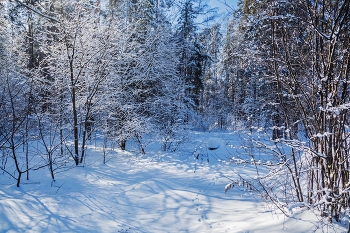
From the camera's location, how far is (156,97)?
9.04m

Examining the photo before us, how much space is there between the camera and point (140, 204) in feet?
13.3

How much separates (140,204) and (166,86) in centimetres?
619

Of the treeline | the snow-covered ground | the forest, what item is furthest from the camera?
the treeline

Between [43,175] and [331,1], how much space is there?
620 cm

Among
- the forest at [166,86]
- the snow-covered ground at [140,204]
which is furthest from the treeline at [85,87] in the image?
the snow-covered ground at [140,204]

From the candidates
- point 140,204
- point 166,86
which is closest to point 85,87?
point 166,86

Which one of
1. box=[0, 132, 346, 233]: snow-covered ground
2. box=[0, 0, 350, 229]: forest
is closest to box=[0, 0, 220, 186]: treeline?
box=[0, 0, 350, 229]: forest

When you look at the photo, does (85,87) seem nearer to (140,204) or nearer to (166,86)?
(166,86)

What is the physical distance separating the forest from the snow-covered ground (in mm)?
299

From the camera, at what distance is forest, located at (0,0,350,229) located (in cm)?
245

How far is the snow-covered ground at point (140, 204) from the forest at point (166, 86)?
11.8 inches

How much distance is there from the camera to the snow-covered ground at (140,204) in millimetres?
3107

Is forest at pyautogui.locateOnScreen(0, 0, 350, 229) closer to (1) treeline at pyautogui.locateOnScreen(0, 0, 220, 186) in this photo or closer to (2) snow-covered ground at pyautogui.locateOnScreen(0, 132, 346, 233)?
(1) treeline at pyautogui.locateOnScreen(0, 0, 220, 186)

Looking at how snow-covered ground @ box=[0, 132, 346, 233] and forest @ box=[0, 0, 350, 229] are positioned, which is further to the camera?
snow-covered ground @ box=[0, 132, 346, 233]
